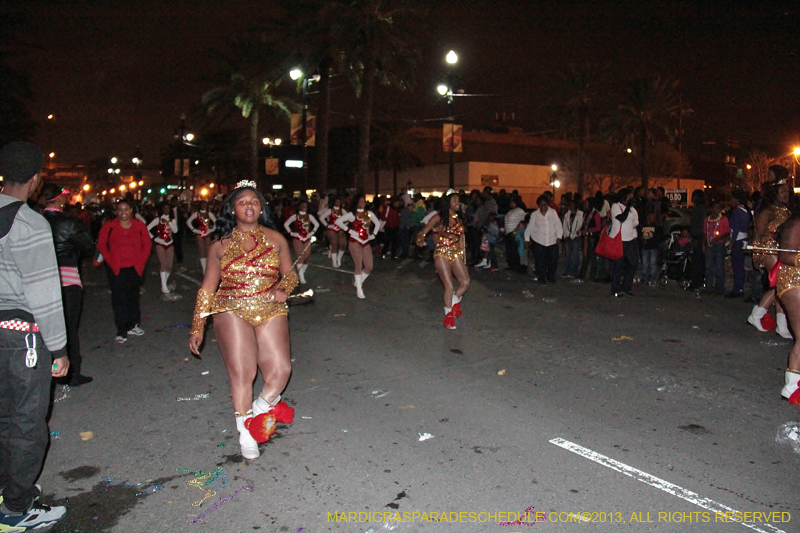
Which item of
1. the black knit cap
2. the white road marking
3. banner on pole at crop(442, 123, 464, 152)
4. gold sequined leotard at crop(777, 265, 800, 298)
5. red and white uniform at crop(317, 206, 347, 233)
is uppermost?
banner on pole at crop(442, 123, 464, 152)

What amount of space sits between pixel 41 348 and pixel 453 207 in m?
6.59

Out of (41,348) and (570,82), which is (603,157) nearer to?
(570,82)

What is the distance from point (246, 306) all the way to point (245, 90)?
33075 mm

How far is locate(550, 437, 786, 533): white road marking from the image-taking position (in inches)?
151

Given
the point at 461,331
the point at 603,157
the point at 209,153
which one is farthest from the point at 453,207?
the point at 209,153

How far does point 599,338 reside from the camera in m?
8.48

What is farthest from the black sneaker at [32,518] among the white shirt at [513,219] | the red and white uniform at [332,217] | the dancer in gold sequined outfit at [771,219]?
the white shirt at [513,219]

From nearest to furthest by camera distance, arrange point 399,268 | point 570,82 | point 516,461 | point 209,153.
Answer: point 516,461 < point 399,268 < point 570,82 < point 209,153

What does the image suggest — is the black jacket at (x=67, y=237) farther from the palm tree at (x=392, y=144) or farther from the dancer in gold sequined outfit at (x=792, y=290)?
the palm tree at (x=392, y=144)

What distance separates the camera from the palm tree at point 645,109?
42000mm

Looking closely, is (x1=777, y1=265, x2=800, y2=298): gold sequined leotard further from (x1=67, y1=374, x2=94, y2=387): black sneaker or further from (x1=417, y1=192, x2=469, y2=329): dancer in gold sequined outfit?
(x1=67, y1=374, x2=94, y2=387): black sneaker

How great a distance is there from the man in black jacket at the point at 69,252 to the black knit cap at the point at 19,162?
2605 millimetres

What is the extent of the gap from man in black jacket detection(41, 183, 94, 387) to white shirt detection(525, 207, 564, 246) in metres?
9.87

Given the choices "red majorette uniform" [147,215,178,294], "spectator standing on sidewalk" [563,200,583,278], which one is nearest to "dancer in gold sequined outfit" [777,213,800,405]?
"spectator standing on sidewalk" [563,200,583,278]
